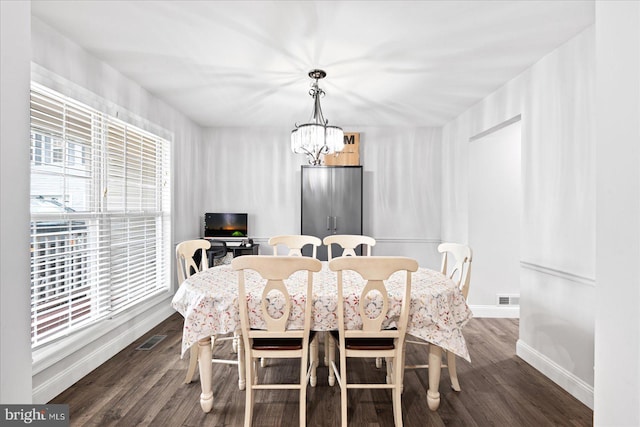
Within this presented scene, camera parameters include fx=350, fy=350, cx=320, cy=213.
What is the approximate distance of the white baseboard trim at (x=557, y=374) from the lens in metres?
2.44

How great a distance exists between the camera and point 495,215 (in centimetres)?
442

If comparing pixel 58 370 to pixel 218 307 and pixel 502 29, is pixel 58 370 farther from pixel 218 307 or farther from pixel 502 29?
pixel 502 29

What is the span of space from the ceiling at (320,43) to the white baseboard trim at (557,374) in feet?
8.32

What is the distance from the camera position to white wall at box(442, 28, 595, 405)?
98.4 inches

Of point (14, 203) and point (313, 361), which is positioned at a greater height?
point (14, 203)

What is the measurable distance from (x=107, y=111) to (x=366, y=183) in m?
3.57

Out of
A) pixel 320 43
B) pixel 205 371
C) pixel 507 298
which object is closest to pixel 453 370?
pixel 205 371

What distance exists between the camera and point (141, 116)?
371cm

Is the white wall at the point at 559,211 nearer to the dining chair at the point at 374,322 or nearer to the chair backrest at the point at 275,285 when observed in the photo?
the dining chair at the point at 374,322

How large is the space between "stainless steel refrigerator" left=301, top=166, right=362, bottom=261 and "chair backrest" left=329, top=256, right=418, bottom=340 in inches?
119

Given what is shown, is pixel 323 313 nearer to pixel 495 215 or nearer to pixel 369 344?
pixel 369 344

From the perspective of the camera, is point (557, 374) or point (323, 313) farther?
point (557, 374)

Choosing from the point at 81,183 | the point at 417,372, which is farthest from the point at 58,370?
the point at 417,372

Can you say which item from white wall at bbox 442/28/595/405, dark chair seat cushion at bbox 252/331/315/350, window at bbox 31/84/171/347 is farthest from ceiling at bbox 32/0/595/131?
dark chair seat cushion at bbox 252/331/315/350
